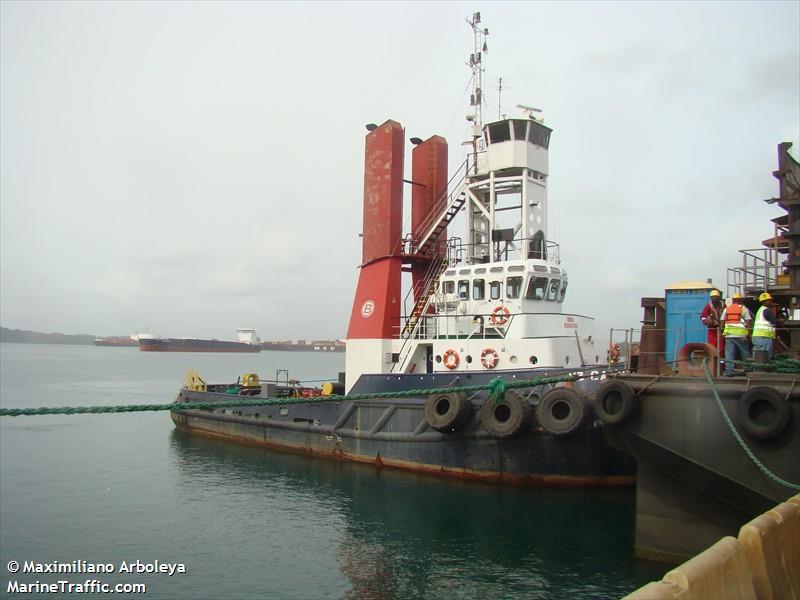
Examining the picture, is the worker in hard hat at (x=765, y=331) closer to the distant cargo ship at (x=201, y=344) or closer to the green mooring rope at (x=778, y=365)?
the green mooring rope at (x=778, y=365)

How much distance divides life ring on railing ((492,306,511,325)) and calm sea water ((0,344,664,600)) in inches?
144

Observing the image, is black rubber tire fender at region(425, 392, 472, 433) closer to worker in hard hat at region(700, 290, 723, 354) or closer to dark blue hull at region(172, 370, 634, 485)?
dark blue hull at region(172, 370, 634, 485)

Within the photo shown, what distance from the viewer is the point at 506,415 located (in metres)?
12.5

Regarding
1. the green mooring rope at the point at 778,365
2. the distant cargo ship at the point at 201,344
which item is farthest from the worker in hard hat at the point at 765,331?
the distant cargo ship at the point at 201,344

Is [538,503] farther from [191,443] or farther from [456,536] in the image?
[191,443]

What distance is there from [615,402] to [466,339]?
19.4 ft

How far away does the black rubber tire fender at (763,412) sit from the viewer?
7359 mm

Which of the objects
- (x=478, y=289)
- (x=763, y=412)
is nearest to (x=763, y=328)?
(x=763, y=412)

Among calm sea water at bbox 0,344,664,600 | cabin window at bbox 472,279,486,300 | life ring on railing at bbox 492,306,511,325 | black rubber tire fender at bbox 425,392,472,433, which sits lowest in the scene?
calm sea water at bbox 0,344,664,600

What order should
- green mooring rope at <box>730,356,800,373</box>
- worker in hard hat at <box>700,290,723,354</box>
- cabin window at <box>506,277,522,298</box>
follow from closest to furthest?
green mooring rope at <box>730,356,800,373</box>, worker in hard hat at <box>700,290,723,354</box>, cabin window at <box>506,277,522,298</box>

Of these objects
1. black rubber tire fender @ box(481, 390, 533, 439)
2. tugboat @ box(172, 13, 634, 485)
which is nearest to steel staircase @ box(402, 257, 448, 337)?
tugboat @ box(172, 13, 634, 485)

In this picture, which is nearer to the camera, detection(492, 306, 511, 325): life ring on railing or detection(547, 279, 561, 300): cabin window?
detection(492, 306, 511, 325): life ring on railing

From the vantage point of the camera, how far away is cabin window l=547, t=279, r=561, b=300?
14822mm

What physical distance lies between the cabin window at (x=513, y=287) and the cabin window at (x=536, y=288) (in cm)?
23
